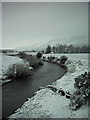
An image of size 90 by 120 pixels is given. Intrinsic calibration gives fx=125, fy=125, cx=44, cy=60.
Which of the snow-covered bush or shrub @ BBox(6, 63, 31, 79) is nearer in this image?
the snow-covered bush

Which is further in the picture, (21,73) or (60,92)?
(21,73)

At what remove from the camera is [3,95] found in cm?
901

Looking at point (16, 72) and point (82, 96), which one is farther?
point (16, 72)

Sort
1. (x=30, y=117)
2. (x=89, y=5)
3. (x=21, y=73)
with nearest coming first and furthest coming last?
(x=30, y=117), (x=89, y=5), (x=21, y=73)

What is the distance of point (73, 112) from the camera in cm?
524

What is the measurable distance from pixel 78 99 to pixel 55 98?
6.40 ft

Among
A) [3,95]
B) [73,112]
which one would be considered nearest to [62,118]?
[73,112]

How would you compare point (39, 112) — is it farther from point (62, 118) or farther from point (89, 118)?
point (89, 118)

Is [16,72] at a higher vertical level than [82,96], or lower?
higher

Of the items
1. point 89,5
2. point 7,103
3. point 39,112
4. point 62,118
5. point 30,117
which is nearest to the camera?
point 62,118

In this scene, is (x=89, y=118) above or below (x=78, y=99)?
below

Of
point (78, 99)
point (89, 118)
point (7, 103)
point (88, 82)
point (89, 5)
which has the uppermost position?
point (89, 5)

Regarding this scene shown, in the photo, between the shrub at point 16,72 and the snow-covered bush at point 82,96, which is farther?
the shrub at point 16,72

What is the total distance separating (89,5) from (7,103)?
24.6ft
